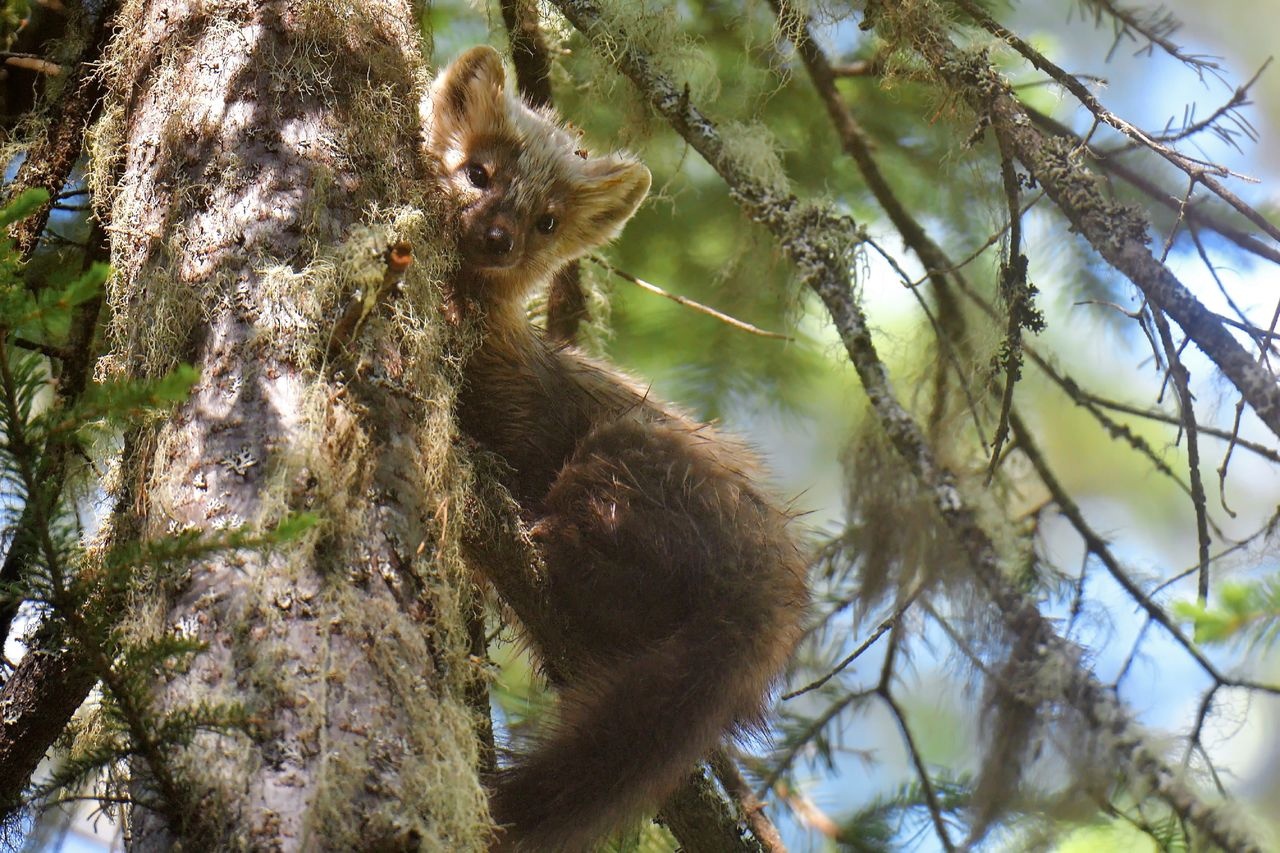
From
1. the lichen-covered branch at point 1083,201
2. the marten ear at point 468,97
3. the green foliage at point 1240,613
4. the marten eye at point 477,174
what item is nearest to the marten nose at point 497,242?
the marten eye at point 477,174

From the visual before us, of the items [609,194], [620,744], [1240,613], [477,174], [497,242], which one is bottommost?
[1240,613]

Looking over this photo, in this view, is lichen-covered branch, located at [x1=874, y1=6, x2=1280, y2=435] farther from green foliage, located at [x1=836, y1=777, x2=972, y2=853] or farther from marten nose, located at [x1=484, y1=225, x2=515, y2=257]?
green foliage, located at [x1=836, y1=777, x2=972, y2=853]

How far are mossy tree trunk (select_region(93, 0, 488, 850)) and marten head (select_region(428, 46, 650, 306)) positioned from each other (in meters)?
1.17

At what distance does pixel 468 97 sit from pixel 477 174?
314 mm

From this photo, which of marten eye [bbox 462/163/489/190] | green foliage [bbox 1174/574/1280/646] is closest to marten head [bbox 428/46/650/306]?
marten eye [bbox 462/163/489/190]

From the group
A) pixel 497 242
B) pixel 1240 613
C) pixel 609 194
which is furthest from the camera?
pixel 609 194

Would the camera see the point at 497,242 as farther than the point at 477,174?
No

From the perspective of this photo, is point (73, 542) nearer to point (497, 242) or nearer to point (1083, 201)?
point (497, 242)

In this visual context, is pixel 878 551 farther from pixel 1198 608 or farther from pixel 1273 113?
pixel 1273 113

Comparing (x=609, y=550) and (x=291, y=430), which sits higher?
(x=609, y=550)

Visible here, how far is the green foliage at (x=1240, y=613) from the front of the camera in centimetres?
139

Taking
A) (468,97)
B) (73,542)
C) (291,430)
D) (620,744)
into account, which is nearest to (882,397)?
(620,744)

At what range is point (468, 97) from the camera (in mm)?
4199

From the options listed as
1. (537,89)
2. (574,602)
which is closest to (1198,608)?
(574,602)
